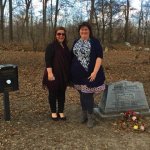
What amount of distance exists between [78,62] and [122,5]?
124ft

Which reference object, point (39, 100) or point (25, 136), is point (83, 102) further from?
point (39, 100)

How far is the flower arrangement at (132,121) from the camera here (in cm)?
646

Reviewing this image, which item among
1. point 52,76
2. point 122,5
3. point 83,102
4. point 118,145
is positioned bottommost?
point 118,145

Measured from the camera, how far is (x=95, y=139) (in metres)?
5.91

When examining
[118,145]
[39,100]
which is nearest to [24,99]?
[39,100]

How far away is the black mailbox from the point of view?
650cm

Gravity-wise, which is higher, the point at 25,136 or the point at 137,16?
the point at 137,16

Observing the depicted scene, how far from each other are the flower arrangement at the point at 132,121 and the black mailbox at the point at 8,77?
6.91 feet

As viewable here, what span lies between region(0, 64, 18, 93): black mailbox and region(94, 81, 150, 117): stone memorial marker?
1797mm

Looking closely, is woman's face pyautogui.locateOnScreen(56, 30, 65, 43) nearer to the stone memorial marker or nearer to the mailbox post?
the mailbox post

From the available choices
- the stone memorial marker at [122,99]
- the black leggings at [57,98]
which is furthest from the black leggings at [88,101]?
the stone memorial marker at [122,99]

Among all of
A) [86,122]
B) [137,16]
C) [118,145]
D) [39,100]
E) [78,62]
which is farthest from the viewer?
[137,16]

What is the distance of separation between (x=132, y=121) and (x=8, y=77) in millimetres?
2415

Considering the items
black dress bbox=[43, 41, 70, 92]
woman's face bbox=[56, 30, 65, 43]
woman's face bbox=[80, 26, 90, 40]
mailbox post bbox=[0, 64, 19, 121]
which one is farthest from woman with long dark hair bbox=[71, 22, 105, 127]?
mailbox post bbox=[0, 64, 19, 121]
